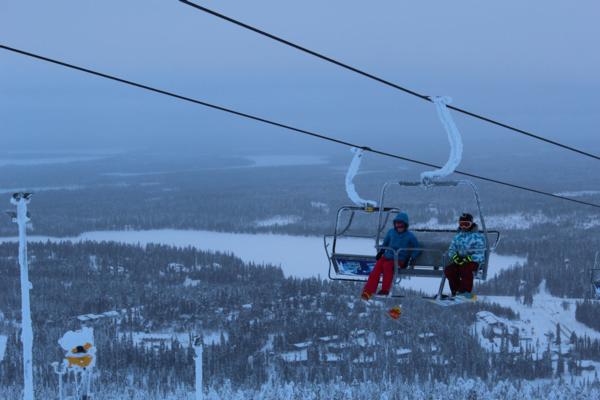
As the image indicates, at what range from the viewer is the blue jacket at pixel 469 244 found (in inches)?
563

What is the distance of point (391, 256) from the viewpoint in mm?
14953

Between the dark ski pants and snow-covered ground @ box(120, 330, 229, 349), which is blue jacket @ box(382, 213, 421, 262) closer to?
the dark ski pants

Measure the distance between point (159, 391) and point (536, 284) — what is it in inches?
3283

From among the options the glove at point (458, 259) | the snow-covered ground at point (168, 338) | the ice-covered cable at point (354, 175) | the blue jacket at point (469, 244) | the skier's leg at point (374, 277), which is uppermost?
the ice-covered cable at point (354, 175)

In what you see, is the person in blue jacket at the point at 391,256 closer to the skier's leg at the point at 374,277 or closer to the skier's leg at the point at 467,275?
the skier's leg at the point at 374,277

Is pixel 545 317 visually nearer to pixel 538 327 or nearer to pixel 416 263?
pixel 538 327

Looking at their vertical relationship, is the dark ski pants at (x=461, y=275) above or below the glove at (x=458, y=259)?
below

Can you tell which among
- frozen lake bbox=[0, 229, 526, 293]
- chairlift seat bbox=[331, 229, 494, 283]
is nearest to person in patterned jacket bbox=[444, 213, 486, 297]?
chairlift seat bbox=[331, 229, 494, 283]

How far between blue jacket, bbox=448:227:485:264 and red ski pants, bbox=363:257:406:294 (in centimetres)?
125

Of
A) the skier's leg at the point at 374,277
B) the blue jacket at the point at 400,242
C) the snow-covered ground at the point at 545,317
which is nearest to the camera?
the skier's leg at the point at 374,277

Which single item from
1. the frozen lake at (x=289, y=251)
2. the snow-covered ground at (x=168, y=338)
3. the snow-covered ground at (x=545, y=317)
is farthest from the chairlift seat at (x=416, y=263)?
the frozen lake at (x=289, y=251)

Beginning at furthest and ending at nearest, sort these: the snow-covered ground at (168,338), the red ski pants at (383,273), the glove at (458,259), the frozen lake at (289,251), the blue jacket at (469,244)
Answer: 1. the frozen lake at (289,251)
2. the snow-covered ground at (168,338)
3. the red ski pants at (383,273)
4. the glove at (458,259)
5. the blue jacket at (469,244)

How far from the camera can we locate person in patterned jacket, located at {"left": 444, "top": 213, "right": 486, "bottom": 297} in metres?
14.3

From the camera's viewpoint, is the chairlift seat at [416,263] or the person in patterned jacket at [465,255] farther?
the chairlift seat at [416,263]
